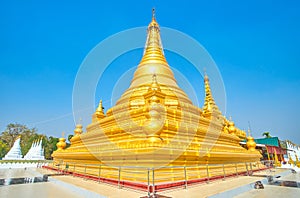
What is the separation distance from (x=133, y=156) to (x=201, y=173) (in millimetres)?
3104

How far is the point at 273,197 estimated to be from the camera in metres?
4.82

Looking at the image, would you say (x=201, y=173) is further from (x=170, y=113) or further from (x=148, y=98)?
(x=148, y=98)

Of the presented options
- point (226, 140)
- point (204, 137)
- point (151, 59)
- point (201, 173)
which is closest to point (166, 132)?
point (201, 173)

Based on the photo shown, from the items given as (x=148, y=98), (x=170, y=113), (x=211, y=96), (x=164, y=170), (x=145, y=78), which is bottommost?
(x=164, y=170)

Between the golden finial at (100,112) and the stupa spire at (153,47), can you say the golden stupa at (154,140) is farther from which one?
the golden finial at (100,112)

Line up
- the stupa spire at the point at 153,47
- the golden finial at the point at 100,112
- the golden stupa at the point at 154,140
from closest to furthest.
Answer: the golden stupa at the point at 154,140, the stupa spire at the point at 153,47, the golden finial at the point at 100,112

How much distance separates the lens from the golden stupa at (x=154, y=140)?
6.62 m

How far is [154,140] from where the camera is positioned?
22.5ft

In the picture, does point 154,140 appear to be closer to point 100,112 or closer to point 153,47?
point 100,112

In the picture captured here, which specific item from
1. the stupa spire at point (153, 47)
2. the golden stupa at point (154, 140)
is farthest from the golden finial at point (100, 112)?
the stupa spire at point (153, 47)

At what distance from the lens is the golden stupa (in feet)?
21.7

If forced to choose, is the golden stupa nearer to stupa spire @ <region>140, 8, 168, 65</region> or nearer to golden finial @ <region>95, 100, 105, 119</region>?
stupa spire @ <region>140, 8, 168, 65</region>

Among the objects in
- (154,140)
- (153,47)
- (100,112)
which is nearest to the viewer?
(154,140)

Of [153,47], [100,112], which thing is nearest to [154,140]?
[100,112]
